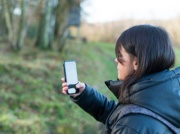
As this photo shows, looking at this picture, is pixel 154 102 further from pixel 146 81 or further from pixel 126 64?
pixel 126 64

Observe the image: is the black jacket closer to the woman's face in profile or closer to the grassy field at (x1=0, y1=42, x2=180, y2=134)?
the woman's face in profile

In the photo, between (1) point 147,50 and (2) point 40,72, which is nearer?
(1) point 147,50

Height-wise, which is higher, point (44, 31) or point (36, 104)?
point (44, 31)

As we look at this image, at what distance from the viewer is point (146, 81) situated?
5.56 ft

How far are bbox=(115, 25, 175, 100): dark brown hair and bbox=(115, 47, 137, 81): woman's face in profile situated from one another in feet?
0.08

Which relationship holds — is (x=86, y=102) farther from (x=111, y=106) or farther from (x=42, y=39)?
(x=42, y=39)

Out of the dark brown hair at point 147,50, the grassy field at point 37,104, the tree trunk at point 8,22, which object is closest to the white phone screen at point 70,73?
the dark brown hair at point 147,50

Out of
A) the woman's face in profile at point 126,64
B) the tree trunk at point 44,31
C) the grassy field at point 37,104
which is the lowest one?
the grassy field at point 37,104

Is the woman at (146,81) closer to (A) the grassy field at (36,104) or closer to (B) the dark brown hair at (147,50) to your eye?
(B) the dark brown hair at (147,50)

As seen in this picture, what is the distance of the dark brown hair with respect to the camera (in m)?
1.74

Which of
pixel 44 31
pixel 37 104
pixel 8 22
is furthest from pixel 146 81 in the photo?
pixel 44 31

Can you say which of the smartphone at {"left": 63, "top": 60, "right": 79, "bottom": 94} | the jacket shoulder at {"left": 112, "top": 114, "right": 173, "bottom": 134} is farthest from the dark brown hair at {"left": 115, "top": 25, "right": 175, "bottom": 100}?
the smartphone at {"left": 63, "top": 60, "right": 79, "bottom": 94}

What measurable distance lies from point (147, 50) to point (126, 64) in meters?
0.16

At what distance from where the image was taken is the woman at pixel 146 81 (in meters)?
1.65
